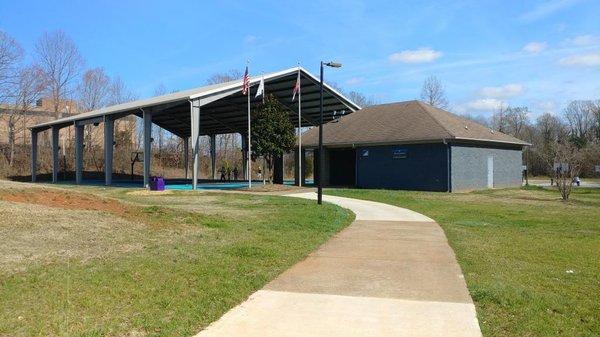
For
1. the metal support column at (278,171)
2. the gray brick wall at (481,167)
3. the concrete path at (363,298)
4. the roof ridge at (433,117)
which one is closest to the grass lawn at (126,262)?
the concrete path at (363,298)

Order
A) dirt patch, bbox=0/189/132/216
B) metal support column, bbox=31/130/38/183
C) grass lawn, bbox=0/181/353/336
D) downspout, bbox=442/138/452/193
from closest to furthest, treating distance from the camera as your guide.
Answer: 1. grass lawn, bbox=0/181/353/336
2. dirt patch, bbox=0/189/132/216
3. downspout, bbox=442/138/452/193
4. metal support column, bbox=31/130/38/183

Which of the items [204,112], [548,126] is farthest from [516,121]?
[204,112]

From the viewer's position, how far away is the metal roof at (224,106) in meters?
29.7

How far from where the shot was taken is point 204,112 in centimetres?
4275

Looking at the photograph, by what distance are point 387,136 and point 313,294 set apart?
24.4m

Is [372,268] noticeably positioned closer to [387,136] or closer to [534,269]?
[534,269]

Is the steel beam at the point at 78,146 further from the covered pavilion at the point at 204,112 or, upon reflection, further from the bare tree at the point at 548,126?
the bare tree at the point at 548,126

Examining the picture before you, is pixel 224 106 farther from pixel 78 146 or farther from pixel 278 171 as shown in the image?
pixel 78 146

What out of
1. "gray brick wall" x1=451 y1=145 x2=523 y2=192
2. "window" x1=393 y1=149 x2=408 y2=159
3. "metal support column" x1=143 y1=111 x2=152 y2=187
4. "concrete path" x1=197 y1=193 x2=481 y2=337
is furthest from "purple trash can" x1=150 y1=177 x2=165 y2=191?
"concrete path" x1=197 y1=193 x2=481 y2=337

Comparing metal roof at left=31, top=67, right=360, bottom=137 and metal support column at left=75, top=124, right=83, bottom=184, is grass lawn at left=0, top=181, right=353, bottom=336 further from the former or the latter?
metal support column at left=75, top=124, right=83, bottom=184

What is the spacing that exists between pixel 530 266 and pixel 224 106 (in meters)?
33.0

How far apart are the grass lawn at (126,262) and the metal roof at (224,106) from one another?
16.3 meters

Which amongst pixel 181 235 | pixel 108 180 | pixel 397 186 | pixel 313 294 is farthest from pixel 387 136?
pixel 313 294

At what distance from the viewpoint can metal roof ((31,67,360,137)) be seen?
29734 mm
